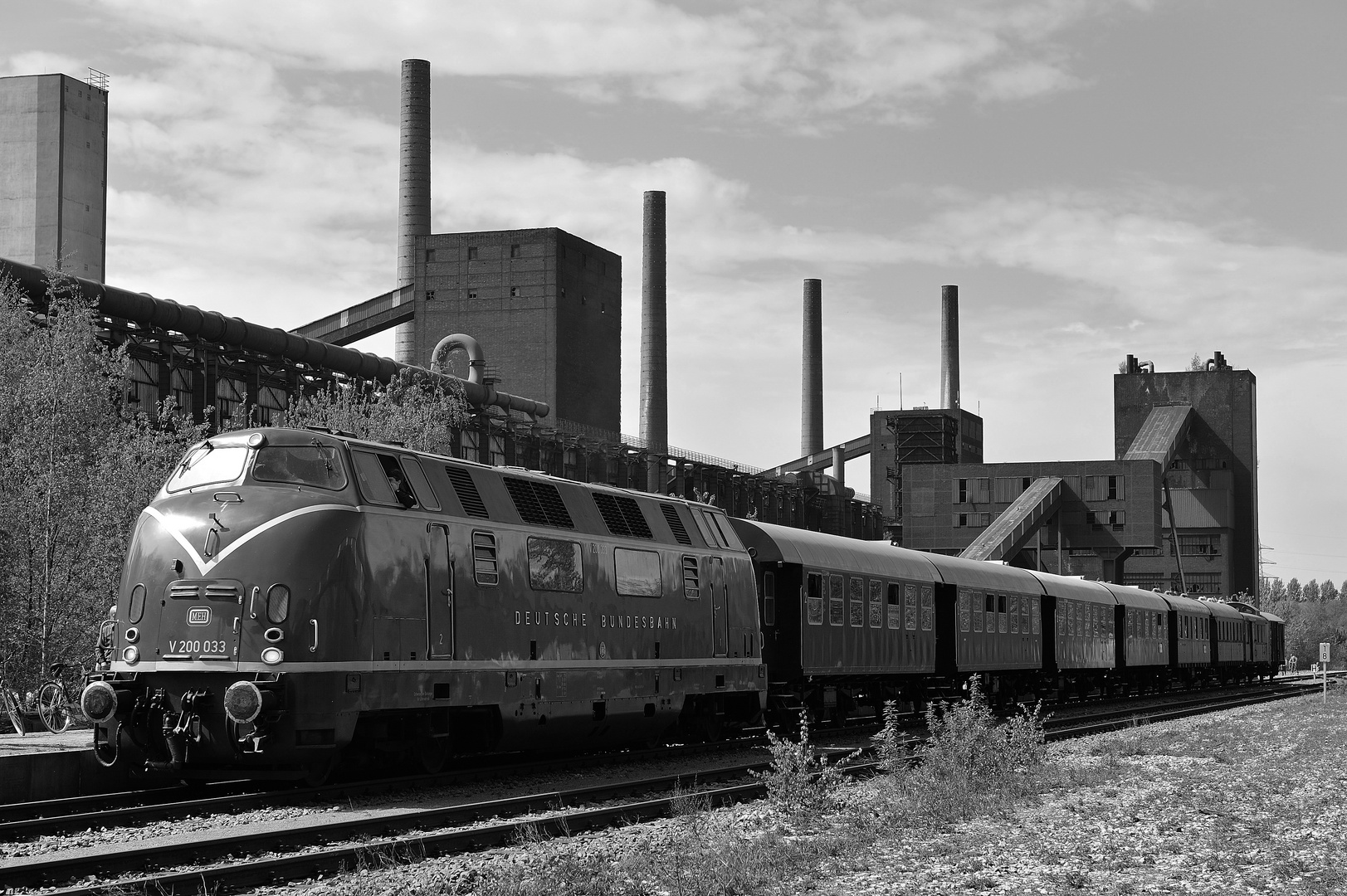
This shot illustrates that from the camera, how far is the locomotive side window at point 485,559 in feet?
61.0

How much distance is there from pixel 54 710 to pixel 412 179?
7403cm

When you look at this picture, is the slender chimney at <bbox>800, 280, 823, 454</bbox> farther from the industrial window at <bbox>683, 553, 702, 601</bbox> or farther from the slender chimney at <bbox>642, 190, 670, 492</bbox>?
the industrial window at <bbox>683, 553, 702, 601</bbox>

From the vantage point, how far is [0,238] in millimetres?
90625

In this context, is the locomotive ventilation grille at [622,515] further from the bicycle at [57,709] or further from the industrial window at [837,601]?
the bicycle at [57,709]

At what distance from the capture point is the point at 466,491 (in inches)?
743

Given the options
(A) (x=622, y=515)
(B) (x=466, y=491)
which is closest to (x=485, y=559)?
(B) (x=466, y=491)

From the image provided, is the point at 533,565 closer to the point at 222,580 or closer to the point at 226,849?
the point at 222,580

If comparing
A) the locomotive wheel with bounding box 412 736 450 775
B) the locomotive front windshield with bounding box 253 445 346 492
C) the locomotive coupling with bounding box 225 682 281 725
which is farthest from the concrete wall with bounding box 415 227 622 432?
the locomotive coupling with bounding box 225 682 281 725

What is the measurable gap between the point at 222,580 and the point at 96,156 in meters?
86.5

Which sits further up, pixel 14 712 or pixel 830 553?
pixel 830 553

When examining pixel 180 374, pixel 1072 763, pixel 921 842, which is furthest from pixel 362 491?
pixel 180 374

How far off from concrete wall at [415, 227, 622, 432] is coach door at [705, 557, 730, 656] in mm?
79521

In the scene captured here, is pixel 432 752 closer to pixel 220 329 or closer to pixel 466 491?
pixel 466 491

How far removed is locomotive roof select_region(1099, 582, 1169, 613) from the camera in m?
49.3
